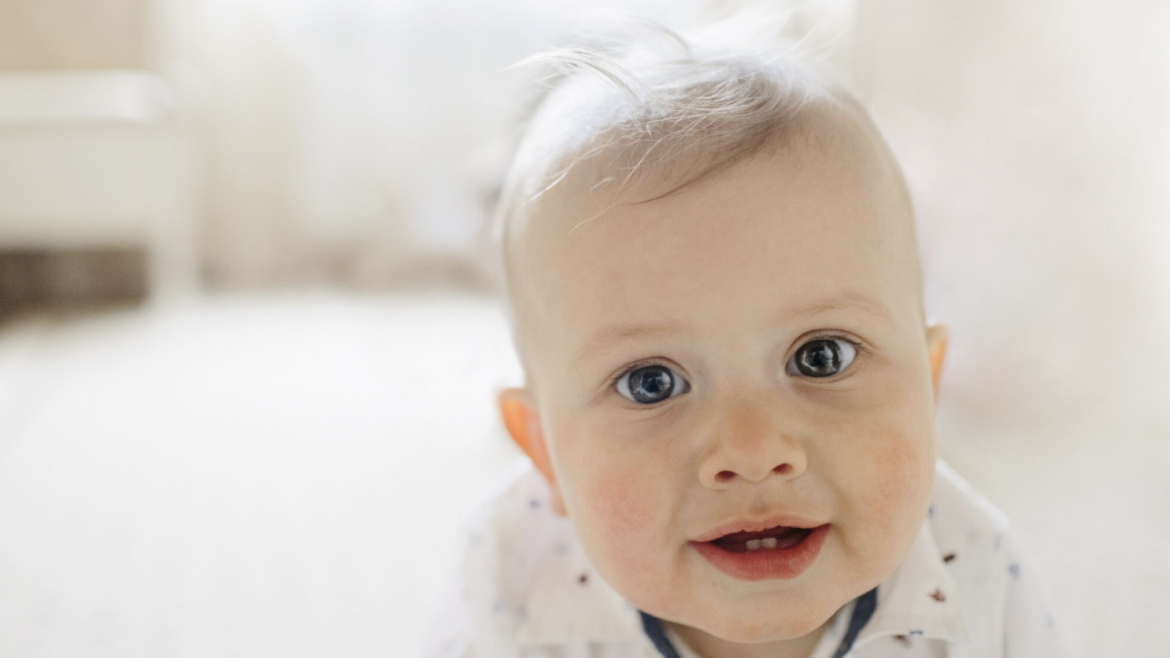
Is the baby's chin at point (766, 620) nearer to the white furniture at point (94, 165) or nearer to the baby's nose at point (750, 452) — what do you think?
the baby's nose at point (750, 452)

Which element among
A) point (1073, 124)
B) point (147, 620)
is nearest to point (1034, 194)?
point (1073, 124)

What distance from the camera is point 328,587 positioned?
1130 mm

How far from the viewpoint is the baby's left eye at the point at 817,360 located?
58cm

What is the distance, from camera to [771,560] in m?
0.57

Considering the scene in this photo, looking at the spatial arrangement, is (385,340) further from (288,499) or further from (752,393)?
(752,393)

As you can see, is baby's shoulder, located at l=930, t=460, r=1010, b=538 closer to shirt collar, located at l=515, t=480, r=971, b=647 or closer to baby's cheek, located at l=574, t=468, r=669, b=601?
shirt collar, located at l=515, t=480, r=971, b=647

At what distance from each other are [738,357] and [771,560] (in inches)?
4.5

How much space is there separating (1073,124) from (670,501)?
1111 mm

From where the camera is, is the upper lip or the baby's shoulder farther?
the baby's shoulder

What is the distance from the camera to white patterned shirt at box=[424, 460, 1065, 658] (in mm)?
688

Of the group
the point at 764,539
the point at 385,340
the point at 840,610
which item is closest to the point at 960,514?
the point at 840,610

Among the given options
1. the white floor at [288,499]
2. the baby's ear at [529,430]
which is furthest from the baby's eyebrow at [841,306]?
the white floor at [288,499]

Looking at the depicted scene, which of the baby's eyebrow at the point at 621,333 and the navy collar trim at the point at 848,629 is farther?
the navy collar trim at the point at 848,629

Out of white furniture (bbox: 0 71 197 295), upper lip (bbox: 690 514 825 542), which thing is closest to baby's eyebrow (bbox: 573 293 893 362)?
upper lip (bbox: 690 514 825 542)
